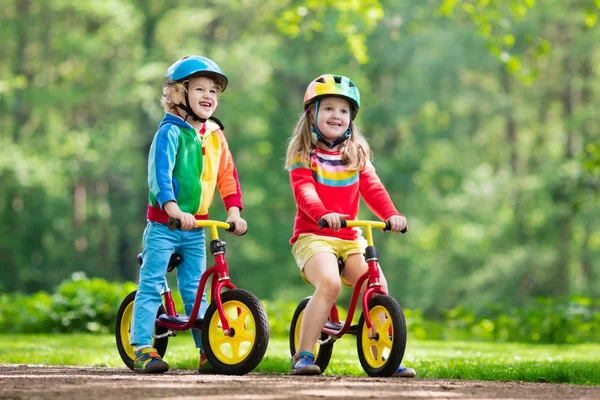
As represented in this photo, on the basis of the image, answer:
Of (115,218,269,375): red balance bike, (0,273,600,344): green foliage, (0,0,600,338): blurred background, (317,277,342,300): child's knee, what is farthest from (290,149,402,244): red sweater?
(0,0,600,338): blurred background

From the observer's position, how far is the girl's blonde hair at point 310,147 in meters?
5.90

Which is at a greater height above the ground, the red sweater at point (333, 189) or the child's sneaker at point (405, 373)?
the red sweater at point (333, 189)

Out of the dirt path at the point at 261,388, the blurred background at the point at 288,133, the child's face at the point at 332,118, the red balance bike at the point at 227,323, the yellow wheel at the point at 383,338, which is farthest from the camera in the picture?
the blurred background at the point at 288,133

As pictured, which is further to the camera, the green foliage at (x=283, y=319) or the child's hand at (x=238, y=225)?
the green foliage at (x=283, y=319)

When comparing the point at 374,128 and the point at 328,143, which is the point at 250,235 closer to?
the point at 374,128

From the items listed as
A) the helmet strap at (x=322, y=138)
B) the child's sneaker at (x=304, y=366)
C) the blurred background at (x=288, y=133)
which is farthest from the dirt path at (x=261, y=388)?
the blurred background at (x=288, y=133)

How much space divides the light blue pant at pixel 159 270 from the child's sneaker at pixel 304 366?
→ 2.05ft

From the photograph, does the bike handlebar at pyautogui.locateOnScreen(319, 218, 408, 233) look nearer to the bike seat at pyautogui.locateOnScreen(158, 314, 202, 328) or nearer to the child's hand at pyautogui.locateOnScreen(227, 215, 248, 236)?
the child's hand at pyautogui.locateOnScreen(227, 215, 248, 236)

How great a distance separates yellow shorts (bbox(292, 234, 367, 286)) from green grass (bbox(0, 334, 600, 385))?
0.74m

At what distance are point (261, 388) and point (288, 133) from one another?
2430cm

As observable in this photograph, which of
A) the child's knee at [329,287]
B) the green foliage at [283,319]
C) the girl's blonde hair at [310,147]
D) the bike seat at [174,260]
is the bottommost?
the green foliage at [283,319]

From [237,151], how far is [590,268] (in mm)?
10361

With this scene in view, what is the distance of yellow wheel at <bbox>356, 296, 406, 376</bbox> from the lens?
17.3ft

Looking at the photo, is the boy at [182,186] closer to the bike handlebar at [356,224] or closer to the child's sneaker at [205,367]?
the child's sneaker at [205,367]
